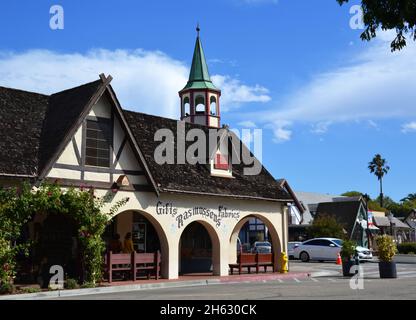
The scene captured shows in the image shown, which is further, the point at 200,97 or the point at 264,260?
the point at 200,97

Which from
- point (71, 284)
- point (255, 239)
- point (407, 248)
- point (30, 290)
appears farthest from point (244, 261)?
point (407, 248)

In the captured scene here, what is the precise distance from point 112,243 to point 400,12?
1434 centimetres

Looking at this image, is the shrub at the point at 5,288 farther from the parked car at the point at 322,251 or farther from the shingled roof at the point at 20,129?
the parked car at the point at 322,251

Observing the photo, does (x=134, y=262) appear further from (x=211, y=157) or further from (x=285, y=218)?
(x=285, y=218)

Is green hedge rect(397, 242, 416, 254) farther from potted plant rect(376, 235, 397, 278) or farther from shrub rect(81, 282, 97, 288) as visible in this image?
shrub rect(81, 282, 97, 288)

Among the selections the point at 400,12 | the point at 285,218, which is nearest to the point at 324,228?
the point at 285,218

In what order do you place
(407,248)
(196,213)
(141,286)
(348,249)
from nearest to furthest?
(141,286)
(348,249)
(196,213)
(407,248)

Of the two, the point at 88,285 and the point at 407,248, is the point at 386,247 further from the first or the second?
the point at 407,248

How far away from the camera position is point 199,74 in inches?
1964

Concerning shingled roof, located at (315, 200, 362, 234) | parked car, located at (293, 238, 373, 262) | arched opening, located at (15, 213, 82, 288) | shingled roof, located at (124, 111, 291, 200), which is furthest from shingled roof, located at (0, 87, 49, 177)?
shingled roof, located at (315, 200, 362, 234)

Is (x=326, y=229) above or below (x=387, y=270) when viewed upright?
above

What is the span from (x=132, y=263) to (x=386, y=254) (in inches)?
369

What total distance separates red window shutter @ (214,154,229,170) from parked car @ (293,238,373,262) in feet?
46.2

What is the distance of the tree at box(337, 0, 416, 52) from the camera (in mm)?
9445
